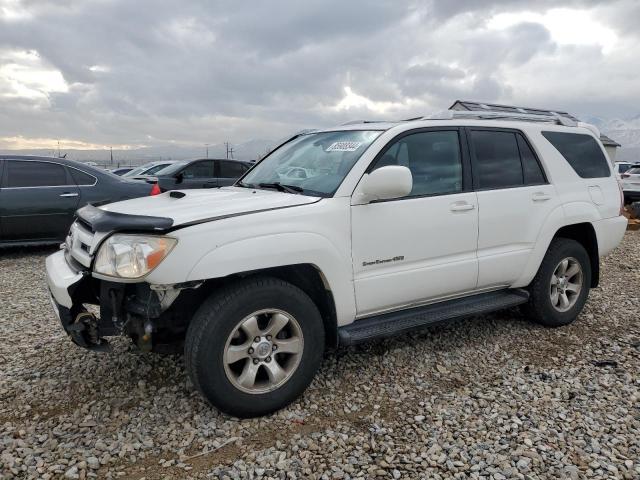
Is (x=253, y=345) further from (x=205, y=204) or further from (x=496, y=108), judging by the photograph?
(x=496, y=108)

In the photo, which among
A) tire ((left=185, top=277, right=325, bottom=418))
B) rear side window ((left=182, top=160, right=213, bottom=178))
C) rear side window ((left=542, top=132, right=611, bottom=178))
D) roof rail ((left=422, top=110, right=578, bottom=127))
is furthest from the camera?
rear side window ((left=182, top=160, right=213, bottom=178))

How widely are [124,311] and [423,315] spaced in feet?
6.33

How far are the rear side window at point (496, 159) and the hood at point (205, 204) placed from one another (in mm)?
1498

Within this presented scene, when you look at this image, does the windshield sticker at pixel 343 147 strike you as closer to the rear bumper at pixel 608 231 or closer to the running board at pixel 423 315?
the running board at pixel 423 315

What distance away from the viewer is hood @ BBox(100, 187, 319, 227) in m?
2.65

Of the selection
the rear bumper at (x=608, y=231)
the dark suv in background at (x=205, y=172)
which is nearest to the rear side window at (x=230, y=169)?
the dark suv in background at (x=205, y=172)

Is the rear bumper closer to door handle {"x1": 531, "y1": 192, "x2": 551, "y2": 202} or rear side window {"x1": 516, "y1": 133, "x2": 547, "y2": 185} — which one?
door handle {"x1": 531, "y1": 192, "x2": 551, "y2": 202}

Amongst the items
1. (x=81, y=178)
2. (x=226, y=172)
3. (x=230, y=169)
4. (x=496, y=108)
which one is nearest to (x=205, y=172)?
(x=226, y=172)

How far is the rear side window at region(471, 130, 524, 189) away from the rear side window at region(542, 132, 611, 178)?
48cm

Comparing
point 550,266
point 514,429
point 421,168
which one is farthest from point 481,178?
point 514,429

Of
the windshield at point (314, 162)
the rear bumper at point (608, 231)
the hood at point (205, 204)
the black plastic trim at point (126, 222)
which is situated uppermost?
the windshield at point (314, 162)

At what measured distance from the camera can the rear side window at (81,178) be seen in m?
6.99

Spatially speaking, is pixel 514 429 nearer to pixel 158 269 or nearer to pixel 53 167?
pixel 158 269

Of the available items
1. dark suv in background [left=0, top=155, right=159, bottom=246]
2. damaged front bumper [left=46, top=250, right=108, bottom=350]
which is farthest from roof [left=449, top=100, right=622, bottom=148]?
dark suv in background [left=0, top=155, right=159, bottom=246]
